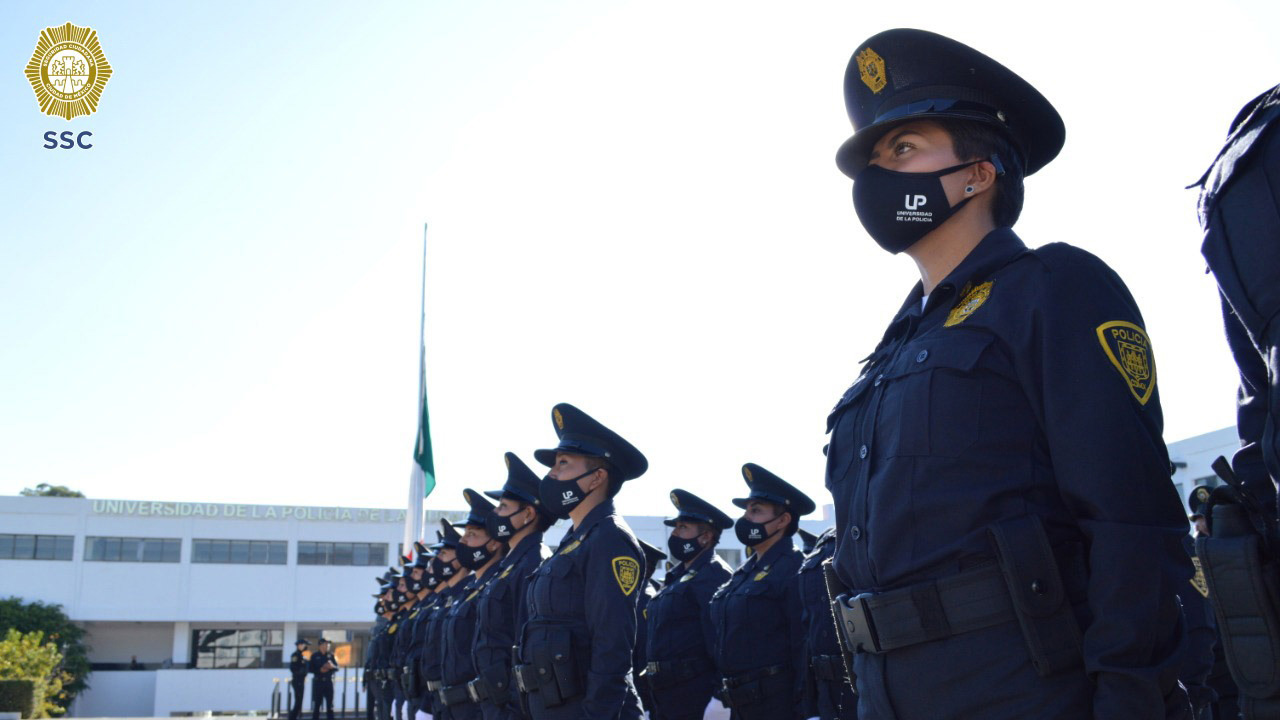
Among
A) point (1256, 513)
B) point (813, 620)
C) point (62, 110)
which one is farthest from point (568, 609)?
point (62, 110)

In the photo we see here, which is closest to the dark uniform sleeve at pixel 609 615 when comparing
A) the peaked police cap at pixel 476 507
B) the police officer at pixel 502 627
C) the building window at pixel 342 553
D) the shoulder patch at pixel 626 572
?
the shoulder patch at pixel 626 572

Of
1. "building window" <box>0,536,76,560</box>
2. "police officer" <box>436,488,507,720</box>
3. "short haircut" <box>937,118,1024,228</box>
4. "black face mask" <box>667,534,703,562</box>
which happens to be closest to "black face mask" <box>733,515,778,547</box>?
"black face mask" <box>667,534,703,562</box>

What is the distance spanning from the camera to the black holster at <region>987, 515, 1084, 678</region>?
2221 millimetres

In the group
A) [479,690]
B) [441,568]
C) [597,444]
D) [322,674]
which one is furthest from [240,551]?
[597,444]

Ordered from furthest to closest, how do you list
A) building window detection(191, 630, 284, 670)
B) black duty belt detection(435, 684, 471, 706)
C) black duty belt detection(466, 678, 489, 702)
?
building window detection(191, 630, 284, 670) → black duty belt detection(435, 684, 471, 706) → black duty belt detection(466, 678, 489, 702)

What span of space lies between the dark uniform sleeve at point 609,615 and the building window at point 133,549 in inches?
1631

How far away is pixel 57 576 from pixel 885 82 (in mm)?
45383

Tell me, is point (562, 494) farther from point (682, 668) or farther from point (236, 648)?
point (236, 648)

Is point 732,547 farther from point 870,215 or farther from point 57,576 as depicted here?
point 870,215

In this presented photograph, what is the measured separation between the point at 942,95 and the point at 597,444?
13.9 ft

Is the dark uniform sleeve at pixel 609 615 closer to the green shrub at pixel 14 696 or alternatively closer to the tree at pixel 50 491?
the green shrub at pixel 14 696

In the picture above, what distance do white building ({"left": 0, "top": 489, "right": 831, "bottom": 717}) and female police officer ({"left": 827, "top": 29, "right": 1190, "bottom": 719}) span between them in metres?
38.3

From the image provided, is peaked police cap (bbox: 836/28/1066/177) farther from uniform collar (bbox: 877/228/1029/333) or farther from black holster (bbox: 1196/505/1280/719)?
black holster (bbox: 1196/505/1280/719)

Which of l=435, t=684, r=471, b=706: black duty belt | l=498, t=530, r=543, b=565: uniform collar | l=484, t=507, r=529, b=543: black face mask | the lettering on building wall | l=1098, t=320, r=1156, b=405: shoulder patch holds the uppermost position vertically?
the lettering on building wall
